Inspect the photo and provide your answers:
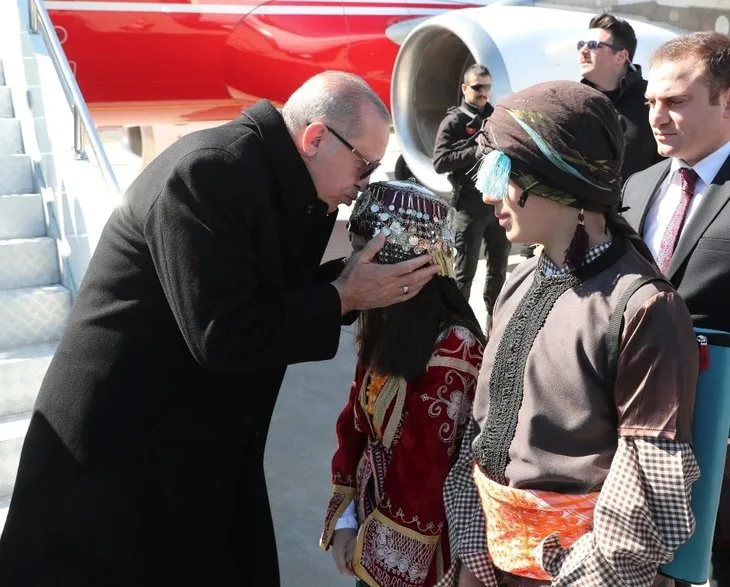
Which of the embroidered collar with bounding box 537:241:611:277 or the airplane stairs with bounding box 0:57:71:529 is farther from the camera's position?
the airplane stairs with bounding box 0:57:71:529

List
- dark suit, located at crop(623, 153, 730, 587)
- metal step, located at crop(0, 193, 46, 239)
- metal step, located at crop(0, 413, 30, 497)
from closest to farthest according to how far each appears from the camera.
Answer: dark suit, located at crop(623, 153, 730, 587) < metal step, located at crop(0, 413, 30, 497) < metal step, located at crop(0, 193, 46, 239)

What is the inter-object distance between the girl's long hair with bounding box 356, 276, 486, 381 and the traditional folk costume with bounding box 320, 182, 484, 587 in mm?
20

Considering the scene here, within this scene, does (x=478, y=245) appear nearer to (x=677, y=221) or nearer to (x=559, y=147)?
(x=677, y=221)

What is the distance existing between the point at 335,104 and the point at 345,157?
4.6 inches

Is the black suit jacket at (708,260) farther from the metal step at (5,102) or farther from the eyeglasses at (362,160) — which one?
the metal step at (5,102)

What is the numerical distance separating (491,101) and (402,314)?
15.8ft

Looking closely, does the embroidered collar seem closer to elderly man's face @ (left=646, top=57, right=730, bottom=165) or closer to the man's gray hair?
the man's gray hair

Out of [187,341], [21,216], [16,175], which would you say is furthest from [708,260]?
[16,175]

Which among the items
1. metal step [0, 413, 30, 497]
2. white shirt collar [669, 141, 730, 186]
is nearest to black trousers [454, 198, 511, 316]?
metal step [0, 413, 30, 497]

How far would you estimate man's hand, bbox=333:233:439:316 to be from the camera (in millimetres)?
1762

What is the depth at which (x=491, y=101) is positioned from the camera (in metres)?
6.31

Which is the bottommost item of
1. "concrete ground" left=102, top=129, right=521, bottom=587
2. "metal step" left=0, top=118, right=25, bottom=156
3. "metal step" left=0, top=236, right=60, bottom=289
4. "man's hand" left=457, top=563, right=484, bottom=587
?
"concrete ground" left=102, top=129, right=521, bottom=587

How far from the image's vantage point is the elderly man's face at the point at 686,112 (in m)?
2.08

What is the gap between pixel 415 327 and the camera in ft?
5.87
